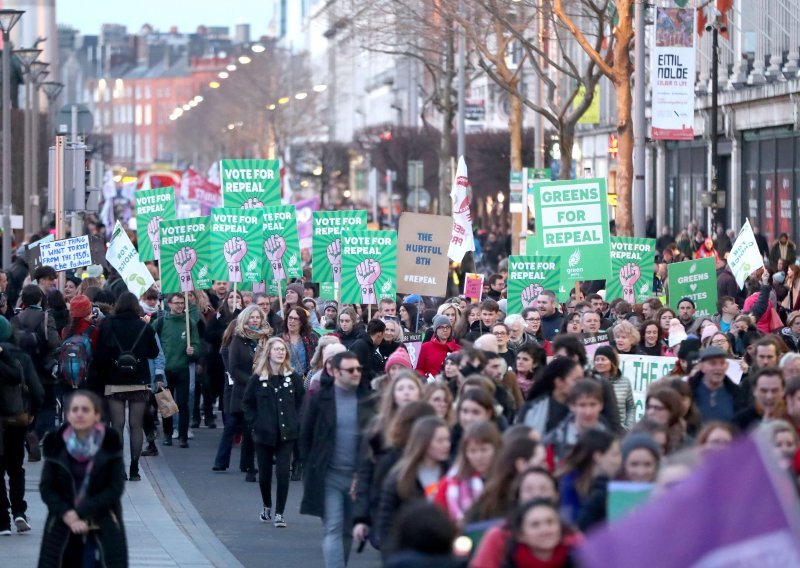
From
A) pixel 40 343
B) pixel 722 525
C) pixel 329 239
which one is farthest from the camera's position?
pixel 329 239

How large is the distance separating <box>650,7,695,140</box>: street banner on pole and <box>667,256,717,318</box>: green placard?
19.5 feet

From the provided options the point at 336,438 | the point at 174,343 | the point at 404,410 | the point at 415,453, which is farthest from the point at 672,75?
the point at 415,453

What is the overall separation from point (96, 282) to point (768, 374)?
452 inches

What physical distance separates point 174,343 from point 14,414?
5.79 metres

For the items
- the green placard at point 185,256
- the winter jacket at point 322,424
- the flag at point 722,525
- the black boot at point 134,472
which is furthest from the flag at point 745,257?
the flag at point 722,525

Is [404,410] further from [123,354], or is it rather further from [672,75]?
[672,75]

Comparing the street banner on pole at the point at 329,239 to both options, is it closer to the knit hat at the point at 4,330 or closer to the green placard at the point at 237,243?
the green placard at the point at 237,243

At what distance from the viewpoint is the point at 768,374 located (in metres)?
9.62

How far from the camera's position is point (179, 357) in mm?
17766

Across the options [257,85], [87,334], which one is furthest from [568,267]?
[257,85]

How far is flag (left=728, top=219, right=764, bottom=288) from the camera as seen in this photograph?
2214 cm

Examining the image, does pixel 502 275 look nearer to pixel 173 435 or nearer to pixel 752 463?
pixel 173 435

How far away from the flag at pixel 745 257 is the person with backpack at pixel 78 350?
9.49m

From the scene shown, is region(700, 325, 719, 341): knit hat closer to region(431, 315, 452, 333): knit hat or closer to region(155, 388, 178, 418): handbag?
region(431, 315, 452, 333): knit hat
